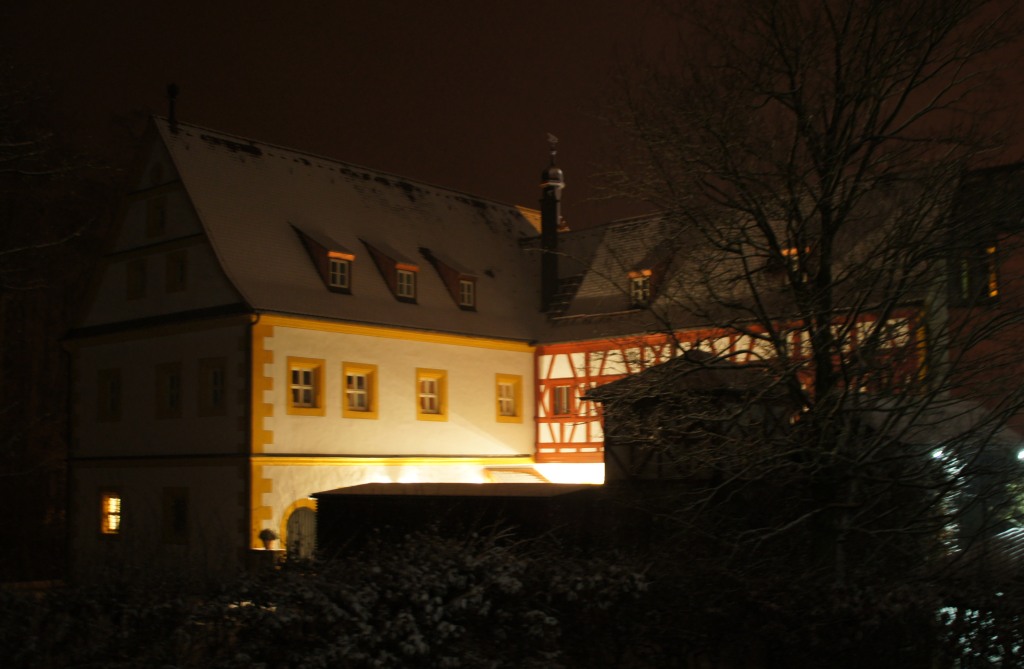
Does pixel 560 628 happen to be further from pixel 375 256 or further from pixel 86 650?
pixel 375 256

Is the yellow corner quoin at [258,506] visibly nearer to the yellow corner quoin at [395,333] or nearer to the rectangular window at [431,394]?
the yellow corner quoin at [395,333]

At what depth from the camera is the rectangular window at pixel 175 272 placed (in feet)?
83.6

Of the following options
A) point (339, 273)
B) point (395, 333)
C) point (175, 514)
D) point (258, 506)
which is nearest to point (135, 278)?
point (339, 273)

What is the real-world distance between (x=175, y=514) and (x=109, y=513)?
8.76 feet

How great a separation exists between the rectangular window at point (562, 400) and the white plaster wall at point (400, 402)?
1.93 feet

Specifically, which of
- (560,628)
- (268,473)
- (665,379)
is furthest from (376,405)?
(560,628)

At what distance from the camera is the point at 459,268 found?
1154 inches

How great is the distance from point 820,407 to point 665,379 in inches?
66.7

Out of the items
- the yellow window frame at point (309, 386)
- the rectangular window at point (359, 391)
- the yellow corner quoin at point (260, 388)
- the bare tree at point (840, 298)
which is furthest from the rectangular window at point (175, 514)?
the bare tree at point (840, 298)

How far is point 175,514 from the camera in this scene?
81.3 feet

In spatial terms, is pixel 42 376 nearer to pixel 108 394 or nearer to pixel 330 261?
pixel 108 394

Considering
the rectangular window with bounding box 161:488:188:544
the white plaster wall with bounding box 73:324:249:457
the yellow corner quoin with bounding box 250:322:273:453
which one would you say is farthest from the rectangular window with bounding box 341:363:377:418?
the rectangular window with bounding box 161:488:188:544

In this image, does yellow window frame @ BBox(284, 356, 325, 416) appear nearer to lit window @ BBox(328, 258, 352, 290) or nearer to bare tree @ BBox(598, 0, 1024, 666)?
lit window @ BBox(328, 258, 352, 290)

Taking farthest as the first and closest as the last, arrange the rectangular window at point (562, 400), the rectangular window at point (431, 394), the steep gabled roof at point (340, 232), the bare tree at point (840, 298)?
the rectangular window at point (562, 400) → the rectangular window at point (431, 394) → the steep gabled roof at point (340, 232) → the bare tree at point (840, 298)
